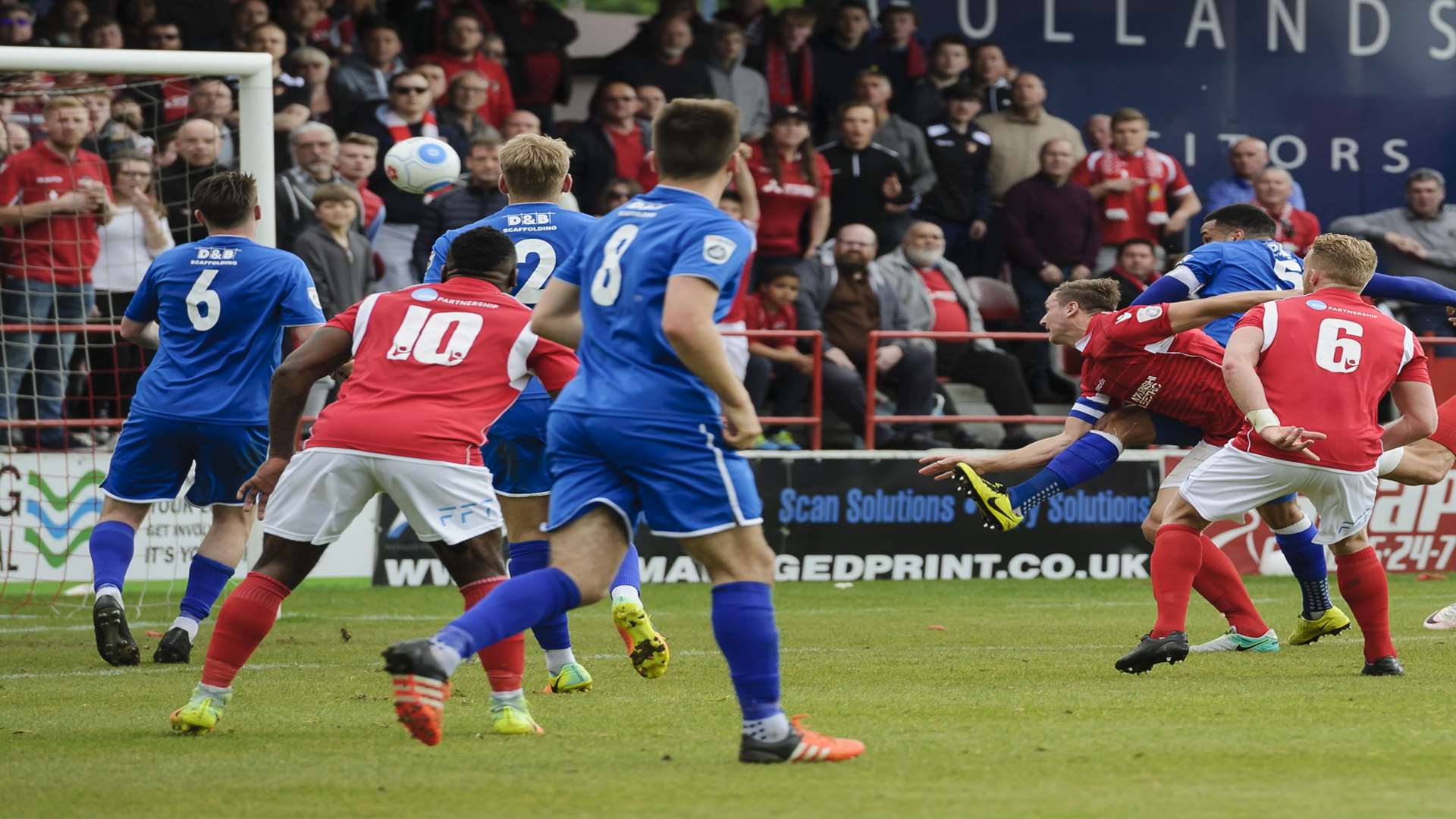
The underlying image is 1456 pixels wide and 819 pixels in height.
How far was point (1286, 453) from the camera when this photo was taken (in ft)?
24.6

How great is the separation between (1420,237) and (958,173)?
436 cm

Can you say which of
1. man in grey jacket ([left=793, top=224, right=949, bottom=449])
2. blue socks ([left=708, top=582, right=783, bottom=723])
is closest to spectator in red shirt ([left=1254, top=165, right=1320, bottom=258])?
man in grey jacket ([left=793, top=224, right=949, bottom=449])

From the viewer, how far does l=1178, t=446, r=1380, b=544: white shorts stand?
7531 millimetres

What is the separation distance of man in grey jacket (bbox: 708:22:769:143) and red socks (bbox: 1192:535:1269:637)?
25.5 feet

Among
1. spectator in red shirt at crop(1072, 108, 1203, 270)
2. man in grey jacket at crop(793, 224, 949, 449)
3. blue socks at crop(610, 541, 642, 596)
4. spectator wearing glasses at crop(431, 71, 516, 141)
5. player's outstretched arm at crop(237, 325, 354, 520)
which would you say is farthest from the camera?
spectator in red shirt at crop(1072, 108, 1203, 270)

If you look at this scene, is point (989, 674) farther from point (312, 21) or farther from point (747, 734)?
point (312, 21)

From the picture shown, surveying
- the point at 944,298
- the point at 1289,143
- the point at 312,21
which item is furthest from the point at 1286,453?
the point at 1289,143

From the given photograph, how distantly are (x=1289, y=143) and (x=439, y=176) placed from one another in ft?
35.9

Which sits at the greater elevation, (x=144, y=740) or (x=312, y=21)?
(x=312, y=21)

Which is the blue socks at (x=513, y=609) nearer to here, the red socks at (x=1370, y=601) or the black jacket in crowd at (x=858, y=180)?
the red socks at (x=1370, y=601)

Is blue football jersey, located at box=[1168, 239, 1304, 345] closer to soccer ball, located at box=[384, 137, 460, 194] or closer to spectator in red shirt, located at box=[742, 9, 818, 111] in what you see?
soccer ball, located at box=[384, 137, 460, 194]

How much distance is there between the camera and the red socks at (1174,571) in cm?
783

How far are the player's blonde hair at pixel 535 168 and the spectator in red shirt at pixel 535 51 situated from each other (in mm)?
8102

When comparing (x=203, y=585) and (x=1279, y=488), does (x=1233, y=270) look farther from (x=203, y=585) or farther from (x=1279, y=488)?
(x=203, y=585)
